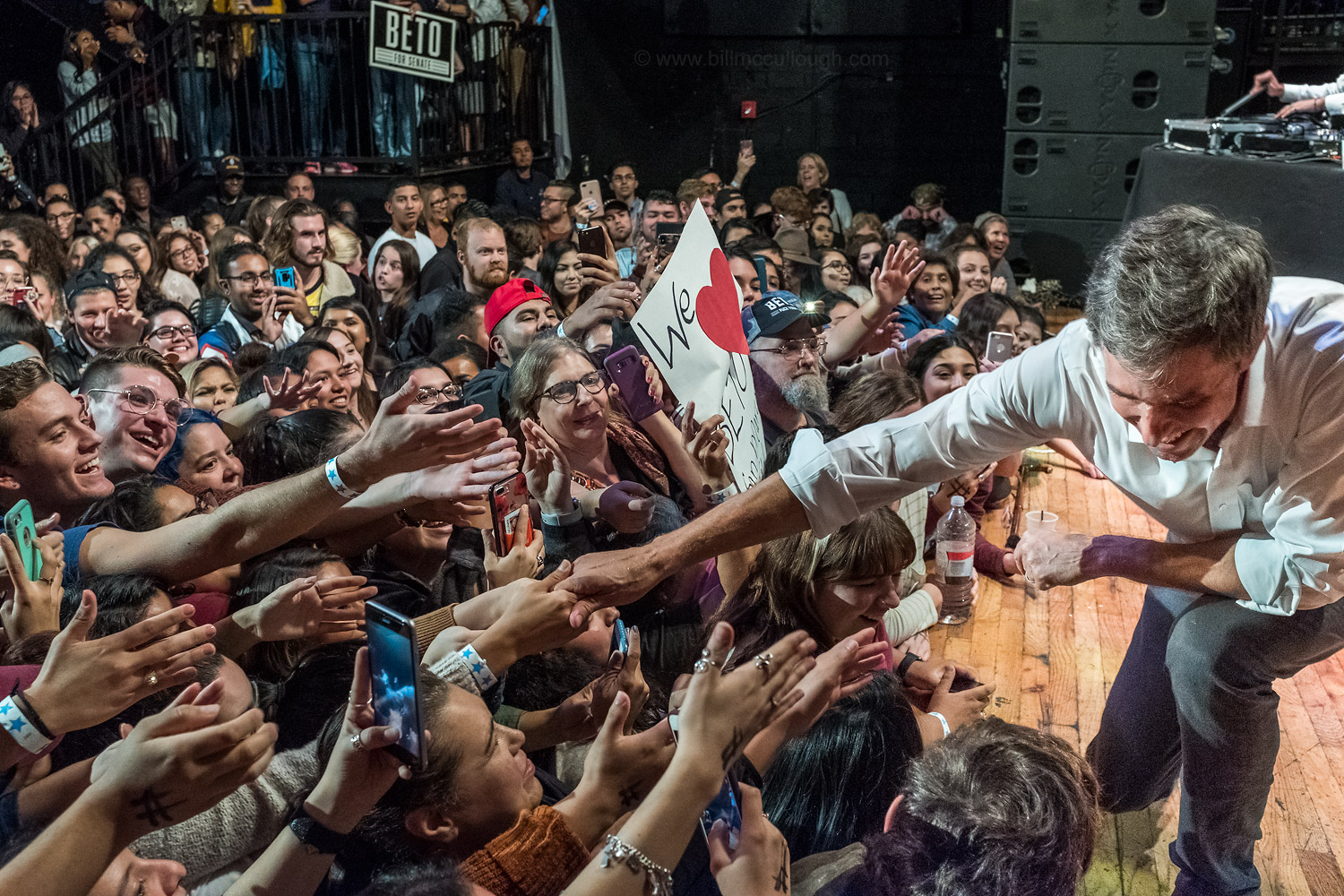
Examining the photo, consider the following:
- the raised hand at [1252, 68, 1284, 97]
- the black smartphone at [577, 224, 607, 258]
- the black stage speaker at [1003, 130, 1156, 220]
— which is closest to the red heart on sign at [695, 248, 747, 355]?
the black smartphone at [577, 224, 607, 258]

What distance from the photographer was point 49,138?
8742 millimetres

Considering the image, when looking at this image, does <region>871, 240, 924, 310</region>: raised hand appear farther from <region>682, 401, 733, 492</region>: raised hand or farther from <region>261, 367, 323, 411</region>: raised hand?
<region>261, 367, 323, 411</region>: raised hand

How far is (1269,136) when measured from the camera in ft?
20.0

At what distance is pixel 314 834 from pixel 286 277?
3596mm

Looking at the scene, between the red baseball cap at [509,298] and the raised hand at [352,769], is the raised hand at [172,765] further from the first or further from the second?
the red baseball cap at [509,298]

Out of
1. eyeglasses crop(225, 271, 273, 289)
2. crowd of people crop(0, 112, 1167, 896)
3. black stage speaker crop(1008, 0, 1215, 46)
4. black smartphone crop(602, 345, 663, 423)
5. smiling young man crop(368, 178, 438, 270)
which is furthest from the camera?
black stage speaker crop(1008, 0, 1215, 46)

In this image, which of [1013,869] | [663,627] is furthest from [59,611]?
[1013,869]

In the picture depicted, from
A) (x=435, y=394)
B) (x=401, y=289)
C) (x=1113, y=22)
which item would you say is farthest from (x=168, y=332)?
(x=1113, y=22)

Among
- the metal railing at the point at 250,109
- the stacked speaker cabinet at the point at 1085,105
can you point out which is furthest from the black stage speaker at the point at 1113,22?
the metal railing at the point at 250,109

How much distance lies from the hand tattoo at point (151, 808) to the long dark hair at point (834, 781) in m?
0.93

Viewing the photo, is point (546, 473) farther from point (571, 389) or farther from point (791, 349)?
point (791, 349)

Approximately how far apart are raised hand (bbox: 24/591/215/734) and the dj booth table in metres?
4.19

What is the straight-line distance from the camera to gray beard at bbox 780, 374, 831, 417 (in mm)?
3666

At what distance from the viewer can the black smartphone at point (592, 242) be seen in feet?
12.5
